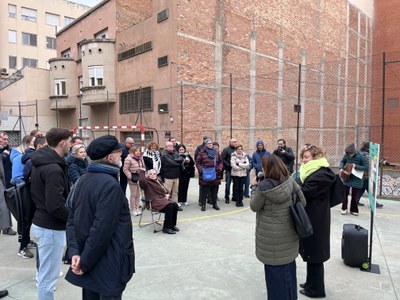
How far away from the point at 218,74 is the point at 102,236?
1882 cm

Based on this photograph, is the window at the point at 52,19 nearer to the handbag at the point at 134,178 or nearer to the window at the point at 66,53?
the window at the point at 66,53

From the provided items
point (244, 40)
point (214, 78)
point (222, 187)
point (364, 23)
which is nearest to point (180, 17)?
point (214, 78)

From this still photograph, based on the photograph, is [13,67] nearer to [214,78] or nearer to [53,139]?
[214,78]

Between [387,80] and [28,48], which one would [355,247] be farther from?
[28,48]

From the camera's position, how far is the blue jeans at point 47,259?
325cm

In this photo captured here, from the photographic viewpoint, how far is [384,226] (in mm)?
6828

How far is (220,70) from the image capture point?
67.3 feet

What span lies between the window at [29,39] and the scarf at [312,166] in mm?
43299

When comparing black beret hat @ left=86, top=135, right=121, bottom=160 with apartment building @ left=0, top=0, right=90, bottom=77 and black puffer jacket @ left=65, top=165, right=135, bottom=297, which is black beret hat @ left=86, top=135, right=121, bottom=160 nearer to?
black puffer jacket @ left=65, top=165, right=135, bottom=297

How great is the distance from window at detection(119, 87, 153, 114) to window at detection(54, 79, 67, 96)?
7.87m

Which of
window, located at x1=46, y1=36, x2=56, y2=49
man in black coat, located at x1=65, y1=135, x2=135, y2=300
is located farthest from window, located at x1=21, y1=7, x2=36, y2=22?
man in black coat, located at x1=65, y1=135, x2=135, y2=300

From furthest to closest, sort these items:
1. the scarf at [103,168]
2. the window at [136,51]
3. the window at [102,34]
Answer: the window at [102,34]
the window at [136,51]
the scarf at [103,168]

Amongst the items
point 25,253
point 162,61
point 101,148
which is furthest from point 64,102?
point 101,148

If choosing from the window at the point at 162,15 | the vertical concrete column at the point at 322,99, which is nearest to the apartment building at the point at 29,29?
the window at the point at 162,15
